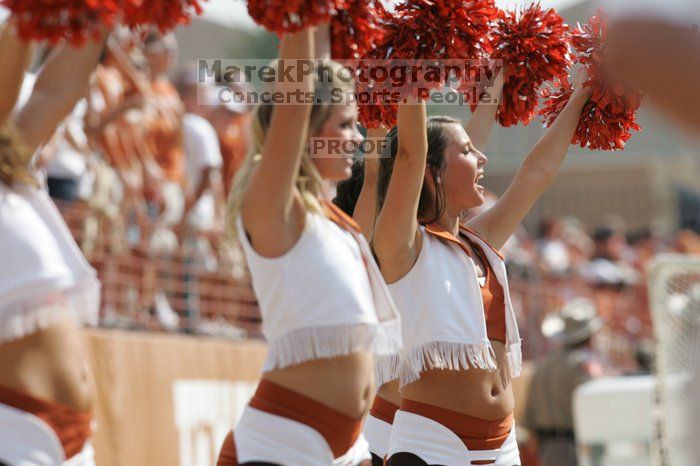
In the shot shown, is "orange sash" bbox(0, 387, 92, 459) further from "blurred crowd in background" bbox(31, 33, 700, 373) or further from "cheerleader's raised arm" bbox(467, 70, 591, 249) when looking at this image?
"blurred crowd in background" bbox(31, 33, 700, 373)

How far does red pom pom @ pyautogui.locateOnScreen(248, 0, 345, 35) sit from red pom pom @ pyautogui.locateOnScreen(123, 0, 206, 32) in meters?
0.14

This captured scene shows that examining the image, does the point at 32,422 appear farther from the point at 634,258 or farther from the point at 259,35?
the point at 259,35

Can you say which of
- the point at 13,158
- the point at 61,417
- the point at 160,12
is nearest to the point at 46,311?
the point at 61,417

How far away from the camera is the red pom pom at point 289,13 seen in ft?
8.32

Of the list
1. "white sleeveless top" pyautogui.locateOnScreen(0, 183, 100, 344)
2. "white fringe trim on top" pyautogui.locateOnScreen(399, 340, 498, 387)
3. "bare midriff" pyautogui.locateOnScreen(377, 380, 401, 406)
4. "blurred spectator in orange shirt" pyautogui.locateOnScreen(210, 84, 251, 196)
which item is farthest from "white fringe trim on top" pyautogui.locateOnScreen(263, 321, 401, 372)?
"blurred spectator in orange shirt" pyautogui.locateOnScreen(210, 84, 251, 196)

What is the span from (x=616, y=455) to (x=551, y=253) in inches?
187

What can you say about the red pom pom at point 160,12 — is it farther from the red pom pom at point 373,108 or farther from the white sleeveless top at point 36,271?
the red pom pom at point 373,108

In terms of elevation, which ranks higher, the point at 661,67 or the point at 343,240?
the point at 661,67

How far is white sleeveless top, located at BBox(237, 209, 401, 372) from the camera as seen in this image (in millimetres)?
2703

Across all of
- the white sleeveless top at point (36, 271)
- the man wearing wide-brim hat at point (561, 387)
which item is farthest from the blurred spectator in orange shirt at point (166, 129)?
the white sleeveless top at point (36, 271)

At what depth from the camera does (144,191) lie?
286 inches

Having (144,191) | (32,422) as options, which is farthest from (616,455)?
(32,422)

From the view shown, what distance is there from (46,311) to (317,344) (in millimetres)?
618

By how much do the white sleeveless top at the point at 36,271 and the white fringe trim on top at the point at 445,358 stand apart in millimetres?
1081
